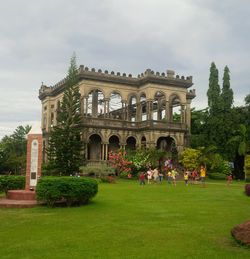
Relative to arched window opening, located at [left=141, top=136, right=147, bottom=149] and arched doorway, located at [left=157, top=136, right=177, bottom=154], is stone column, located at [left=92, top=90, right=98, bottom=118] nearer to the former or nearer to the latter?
arched window opening, located at [left=141, top=136, right=147, bottom=149]

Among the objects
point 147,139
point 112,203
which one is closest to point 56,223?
point 112,203

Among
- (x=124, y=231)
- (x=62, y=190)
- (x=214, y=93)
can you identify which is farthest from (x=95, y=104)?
(x=124, y=231)

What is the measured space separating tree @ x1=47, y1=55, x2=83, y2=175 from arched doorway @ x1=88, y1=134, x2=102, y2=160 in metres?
3.33

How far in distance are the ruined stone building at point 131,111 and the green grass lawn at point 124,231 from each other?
1060 inches

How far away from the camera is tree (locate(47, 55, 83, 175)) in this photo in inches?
1452

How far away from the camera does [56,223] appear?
11336mm

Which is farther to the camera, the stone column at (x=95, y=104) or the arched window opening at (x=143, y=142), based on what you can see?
the stone column at (x=95, y=104)

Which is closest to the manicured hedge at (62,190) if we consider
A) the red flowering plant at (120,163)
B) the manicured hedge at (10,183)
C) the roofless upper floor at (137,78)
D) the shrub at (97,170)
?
the manicured hedge at (10,183)

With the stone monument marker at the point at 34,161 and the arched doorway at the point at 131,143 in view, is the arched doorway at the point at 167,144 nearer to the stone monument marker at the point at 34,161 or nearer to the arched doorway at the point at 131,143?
the arched doorway at the point at 131,143

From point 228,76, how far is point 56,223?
3911 cm

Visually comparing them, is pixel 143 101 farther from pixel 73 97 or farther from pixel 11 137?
pixel 11 137

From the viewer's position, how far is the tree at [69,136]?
121ft

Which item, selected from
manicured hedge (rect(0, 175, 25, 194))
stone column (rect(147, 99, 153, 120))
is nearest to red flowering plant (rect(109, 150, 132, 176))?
stone column (rect(147, 99, 153, 120))

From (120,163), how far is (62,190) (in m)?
23.1
